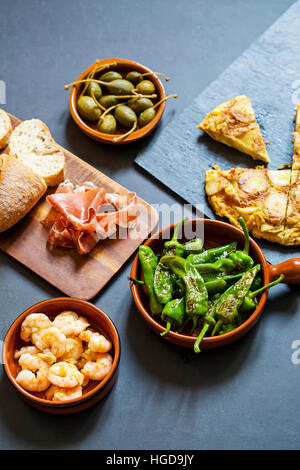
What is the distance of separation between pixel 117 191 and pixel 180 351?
105 cm

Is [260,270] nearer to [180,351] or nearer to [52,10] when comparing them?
[180,351]

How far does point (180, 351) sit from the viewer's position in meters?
2.81

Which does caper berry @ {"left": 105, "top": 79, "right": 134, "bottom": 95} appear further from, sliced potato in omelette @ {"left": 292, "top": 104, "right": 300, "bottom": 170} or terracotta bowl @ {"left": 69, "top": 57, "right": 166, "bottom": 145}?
sliced potato in omelette @ {"left": 292, "top": 104, "right": 300, "bottom": 170}

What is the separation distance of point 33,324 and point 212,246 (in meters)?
1.09

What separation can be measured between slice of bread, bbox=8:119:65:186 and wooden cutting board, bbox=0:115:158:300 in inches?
6.9

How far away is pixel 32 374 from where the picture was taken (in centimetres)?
251

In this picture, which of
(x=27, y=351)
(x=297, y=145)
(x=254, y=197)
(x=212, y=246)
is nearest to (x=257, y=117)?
(x=297, y=145)

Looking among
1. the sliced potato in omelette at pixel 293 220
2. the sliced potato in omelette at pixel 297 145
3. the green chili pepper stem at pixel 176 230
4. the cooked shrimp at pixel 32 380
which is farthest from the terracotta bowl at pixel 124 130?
the cooked shrimp at pixel 32 380

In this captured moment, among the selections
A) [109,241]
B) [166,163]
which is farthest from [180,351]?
[166,163]

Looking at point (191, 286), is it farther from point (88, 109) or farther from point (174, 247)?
point (88, 109)

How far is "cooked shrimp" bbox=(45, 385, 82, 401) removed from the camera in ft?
8.09

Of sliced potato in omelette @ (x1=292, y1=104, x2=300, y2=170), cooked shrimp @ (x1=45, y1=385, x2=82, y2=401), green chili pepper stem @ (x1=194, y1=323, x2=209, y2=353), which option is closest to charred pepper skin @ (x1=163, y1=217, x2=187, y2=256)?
green chili pepper stem @ (x1=194, y1=323, x2=209, y2=353)

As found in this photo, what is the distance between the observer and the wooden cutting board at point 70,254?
295cm

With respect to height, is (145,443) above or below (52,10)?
below
